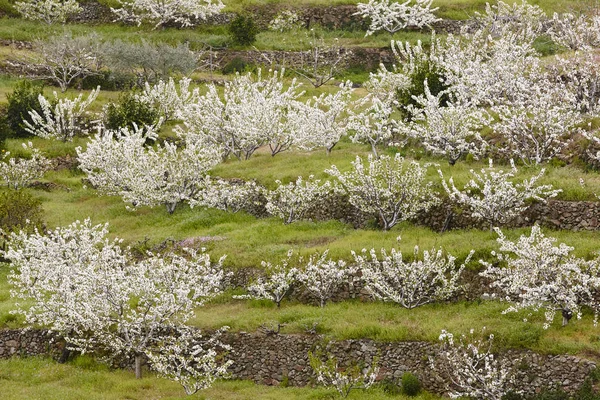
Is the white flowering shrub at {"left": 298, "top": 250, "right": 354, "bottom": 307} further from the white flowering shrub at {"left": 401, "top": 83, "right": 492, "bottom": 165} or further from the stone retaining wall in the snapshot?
the white flowering shrub at {"left": 401, "top": 83, "right": 492, "bottom": 165}

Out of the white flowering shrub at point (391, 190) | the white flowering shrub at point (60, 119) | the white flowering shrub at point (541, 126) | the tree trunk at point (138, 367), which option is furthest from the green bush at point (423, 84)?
the tree trunk at point (138, 367)

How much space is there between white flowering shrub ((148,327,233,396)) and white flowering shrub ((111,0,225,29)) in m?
45.3

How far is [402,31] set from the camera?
227ft

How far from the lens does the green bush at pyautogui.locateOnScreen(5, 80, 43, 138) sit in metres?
51.3

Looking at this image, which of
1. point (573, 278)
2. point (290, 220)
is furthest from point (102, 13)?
point (573, 278)

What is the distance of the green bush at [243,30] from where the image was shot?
2574 inches

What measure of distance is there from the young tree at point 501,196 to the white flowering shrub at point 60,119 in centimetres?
2569

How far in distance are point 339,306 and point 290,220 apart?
7342 mm

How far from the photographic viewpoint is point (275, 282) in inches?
1196

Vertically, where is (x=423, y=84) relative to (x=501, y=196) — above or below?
above

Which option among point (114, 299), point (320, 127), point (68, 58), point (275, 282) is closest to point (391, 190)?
point (275, 282)

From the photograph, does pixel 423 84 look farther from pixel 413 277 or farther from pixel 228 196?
pixel 413 277

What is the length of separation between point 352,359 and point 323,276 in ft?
12.2

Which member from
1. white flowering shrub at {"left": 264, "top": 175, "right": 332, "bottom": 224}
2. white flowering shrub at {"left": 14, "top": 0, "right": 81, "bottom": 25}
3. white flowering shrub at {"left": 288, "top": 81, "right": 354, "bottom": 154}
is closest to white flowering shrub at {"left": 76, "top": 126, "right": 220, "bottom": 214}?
white flowering shrub at {"left": 264, "top": 175, "right": 332, "bottom": 224}
